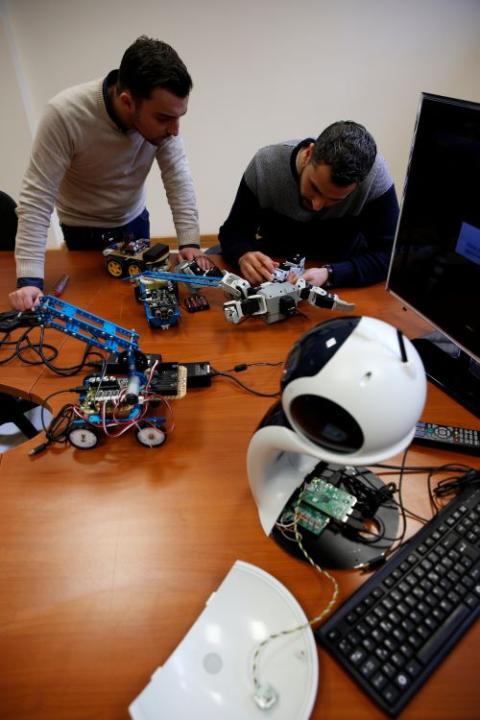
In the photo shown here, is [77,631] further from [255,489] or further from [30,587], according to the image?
[255,489]

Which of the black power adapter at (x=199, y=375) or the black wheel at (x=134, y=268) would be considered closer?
the black power adapter at (x=199, y=375)

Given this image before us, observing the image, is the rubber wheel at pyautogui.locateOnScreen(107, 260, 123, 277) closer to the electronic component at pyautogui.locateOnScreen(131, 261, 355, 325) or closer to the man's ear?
the electronic component at pyautogui.locateOnScreen(131, 261, 355, 325)

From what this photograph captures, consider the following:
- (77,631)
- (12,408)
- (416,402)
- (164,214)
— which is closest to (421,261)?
(416,402)

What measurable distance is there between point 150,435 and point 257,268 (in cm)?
68

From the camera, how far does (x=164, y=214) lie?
298cm

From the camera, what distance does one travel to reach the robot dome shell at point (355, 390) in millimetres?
507

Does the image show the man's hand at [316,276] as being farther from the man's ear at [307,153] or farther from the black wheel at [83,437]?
the black wheel at [83,437]

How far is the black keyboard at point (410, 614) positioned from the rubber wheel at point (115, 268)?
3.81 feet

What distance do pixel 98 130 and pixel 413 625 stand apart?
152cm

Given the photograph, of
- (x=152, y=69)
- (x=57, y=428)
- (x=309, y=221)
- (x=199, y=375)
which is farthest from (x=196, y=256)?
(x=57, y=428)

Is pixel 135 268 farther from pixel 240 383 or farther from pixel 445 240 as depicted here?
pixel 445 240

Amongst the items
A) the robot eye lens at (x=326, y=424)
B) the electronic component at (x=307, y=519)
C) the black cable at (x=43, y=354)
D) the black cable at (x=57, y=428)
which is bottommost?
the electronic component at (x=307, y=519)

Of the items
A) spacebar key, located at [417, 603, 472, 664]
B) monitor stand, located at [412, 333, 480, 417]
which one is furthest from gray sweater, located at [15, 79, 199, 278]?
spacebar key, located at [417, 603, 472, 664]

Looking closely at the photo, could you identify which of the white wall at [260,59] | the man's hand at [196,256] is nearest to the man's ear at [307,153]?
the man's hand at [196,256]
